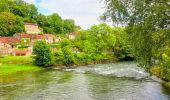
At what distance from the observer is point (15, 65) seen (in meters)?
81.6

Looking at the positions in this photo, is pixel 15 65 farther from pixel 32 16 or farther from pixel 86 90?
pixel 32 16

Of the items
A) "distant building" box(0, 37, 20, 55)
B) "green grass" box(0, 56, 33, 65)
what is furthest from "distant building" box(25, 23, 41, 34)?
"green grass" box(0, 56, 33, 65)

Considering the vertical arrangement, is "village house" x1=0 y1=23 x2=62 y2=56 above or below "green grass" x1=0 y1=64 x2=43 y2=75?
above

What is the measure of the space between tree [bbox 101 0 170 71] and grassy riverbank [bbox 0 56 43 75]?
50.7 meters

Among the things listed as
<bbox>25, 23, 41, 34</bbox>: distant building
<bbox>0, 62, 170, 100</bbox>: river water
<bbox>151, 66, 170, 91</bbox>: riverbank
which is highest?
<bbox>25, 23, 41, 34</bbox>: distant building

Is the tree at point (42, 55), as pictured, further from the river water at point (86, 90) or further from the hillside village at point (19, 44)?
the river water at point (86, 90)

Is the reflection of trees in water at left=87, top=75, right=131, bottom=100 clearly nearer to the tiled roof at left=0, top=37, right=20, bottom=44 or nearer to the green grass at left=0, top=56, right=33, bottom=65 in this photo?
the green grass at left=0, top=56, right=33, bottom=65

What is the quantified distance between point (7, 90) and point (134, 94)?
17.5 m

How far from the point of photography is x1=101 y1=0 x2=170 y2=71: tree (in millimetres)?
19281

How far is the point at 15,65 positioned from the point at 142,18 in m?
64.7

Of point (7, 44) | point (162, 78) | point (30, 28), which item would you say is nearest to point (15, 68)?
point (162, 78)

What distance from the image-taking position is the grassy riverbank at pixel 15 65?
72775 millimetres

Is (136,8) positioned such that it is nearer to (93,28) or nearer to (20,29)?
Answer: (93,28)

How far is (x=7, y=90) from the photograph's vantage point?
4556cm
